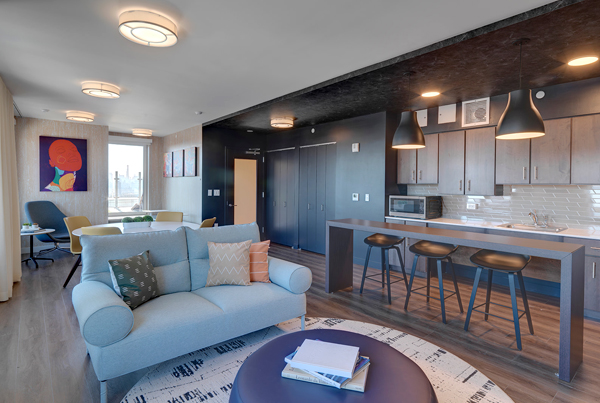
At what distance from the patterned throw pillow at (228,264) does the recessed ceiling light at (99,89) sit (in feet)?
9.09

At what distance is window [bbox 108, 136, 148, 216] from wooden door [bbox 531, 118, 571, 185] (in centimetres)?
812

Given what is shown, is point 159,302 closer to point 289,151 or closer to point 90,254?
point 90,254

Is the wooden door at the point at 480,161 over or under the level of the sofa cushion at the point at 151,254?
over

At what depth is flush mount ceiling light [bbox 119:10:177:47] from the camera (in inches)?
91.2

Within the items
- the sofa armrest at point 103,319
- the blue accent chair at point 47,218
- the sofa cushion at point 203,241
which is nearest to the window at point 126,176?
the blue accent chair at point 47,218

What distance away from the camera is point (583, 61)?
297 centimetres

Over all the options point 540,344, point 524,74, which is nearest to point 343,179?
point 524,74

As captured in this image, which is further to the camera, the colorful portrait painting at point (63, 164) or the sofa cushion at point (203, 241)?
the colorful portrait painting at point (63, 164)

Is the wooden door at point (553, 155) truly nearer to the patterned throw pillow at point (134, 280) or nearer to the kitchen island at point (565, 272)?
the kitchen island at point (565, 272)

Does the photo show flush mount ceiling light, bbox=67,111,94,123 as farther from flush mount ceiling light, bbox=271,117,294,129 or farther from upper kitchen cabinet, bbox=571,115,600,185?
upper kitchen cabinet, bbox=571,115,600,185

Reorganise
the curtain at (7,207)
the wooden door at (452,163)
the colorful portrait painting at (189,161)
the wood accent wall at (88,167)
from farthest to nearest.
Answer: the colorful portrait painting at (189,161) → the wood accent wall at (88,167) → the wooden door at (452,163) → the curtain at (7,207)

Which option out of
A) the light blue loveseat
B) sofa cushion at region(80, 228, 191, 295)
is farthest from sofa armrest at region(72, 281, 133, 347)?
sofa cushion at region(80, 228, 191, 295)

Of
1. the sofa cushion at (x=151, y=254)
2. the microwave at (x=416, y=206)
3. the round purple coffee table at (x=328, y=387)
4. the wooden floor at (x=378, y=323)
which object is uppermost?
the microwave at (x=416, y=206)

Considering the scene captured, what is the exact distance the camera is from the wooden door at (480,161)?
4.30 metres
